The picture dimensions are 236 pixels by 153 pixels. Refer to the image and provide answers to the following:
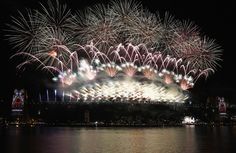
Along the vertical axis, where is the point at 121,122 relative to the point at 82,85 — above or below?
below

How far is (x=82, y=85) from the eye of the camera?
4102 inches

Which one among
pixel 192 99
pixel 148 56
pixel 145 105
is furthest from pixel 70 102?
pixel 148 56

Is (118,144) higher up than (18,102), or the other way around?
(18,102)

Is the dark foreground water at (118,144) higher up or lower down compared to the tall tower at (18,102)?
lower down

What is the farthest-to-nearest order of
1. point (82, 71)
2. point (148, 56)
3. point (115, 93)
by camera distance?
1. point (115, 93)
2. point (82, 71)
3. point (148, 56)

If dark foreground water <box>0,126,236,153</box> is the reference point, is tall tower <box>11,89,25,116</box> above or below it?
above

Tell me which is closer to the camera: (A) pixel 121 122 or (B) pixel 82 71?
(B) pixel 82 71

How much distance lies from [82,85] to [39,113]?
1492 inches

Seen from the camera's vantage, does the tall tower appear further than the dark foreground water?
Yes

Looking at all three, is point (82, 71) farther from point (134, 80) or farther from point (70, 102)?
point (70, 102)

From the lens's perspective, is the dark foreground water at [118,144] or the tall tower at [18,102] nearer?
the dark foreground water at [118,144]

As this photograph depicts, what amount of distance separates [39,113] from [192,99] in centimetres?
4945

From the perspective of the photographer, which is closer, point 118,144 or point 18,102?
point 118,144

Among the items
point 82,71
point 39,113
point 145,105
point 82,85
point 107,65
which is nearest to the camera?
point 107,65
